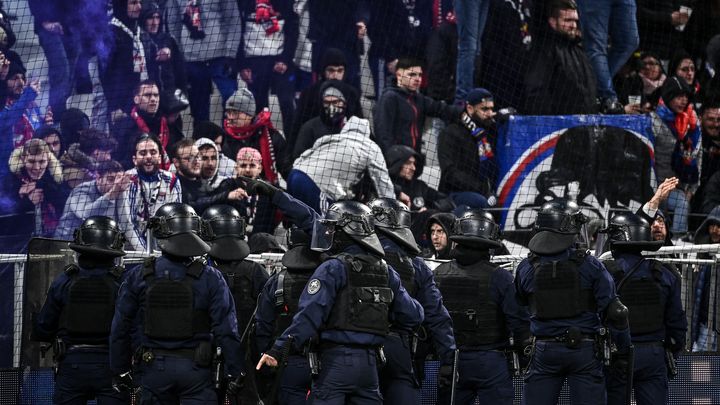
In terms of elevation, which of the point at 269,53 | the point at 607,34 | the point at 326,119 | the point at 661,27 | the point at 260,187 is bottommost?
the point at 260,187

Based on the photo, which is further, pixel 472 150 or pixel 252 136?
pixel 472 150

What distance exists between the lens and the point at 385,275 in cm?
768

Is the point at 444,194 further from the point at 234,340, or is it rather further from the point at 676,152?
the point at 234,340

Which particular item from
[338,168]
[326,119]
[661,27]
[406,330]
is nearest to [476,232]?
[406,330]

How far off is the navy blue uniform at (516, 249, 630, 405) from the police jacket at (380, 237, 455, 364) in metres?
0.91

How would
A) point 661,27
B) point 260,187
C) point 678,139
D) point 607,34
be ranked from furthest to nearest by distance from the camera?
point 661,27
point 607,34
point 678,139
point 260,187

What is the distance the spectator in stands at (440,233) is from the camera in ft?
37.6

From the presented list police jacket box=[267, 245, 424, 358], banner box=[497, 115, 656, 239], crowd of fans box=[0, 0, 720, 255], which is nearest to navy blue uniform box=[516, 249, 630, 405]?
police jacket box=[267, 245, 424, 358]

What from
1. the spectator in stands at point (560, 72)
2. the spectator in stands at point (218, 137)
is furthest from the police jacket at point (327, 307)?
the spectator in stands at point (560, 72)

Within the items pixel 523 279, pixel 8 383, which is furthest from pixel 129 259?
pixel 523 279

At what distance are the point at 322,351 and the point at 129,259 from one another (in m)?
4.35

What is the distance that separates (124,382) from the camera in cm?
832

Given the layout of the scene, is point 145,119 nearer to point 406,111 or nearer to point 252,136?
point 252,136

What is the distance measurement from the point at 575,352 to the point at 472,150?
656cm
